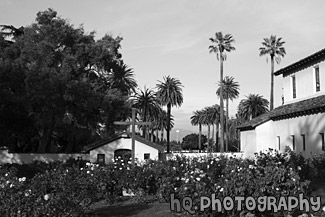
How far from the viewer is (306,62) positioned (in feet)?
99.5

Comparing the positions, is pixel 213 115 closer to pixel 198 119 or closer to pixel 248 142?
pixel 198 119

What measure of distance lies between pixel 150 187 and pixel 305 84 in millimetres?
19121

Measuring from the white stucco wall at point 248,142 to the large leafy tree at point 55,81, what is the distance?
36.0 feet

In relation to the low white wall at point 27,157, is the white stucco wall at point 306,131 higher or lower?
higher

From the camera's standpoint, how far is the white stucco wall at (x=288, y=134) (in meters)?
25.1

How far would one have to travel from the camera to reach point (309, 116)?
26.2m

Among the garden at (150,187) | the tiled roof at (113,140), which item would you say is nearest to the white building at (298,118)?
the garden at (150,187)

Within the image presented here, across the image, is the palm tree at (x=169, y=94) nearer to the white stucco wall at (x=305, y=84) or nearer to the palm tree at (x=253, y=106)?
the palm tree at (x=253, y=106)

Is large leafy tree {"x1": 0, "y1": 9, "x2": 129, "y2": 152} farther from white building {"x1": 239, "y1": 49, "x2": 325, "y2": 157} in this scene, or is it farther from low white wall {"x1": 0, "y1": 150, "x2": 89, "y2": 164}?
white building {"x1": 239, "y1": 49, "x2": 325, "y2": 157}

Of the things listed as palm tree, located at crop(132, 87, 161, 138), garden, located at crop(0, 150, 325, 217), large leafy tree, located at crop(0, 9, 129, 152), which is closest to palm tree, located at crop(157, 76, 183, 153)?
palm tree, located at crop(132, 87, 161, 138)

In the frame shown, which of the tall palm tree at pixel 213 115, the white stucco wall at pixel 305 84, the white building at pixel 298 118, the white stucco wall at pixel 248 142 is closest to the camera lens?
the white building at pixel 298 118

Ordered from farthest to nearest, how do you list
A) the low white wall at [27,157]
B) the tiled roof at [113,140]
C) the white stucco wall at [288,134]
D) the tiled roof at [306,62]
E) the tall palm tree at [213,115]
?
the tall palm tree at [213,115] → the tiled roof at [113,140] → the low white wall at [27,157] → the tiled roof at [306,62] → the white stucco wall at [288,134]

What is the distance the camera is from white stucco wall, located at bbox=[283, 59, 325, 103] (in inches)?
1113

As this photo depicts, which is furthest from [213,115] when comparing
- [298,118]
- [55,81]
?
[298,118]
